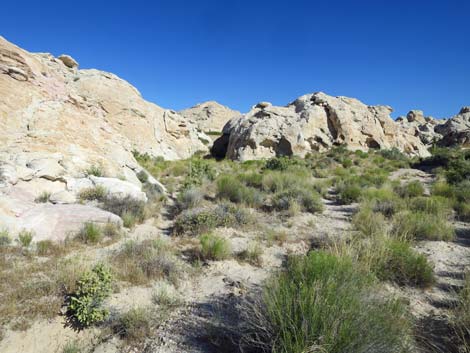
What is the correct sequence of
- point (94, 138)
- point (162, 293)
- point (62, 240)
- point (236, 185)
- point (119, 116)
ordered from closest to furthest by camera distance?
point (162, 293) → point (62, 240) → point (236, 185) → point (94, 138) → point (119, 116)

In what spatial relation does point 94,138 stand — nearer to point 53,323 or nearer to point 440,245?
point 53,323

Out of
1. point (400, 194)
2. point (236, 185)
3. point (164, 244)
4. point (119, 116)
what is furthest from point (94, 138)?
point (400, 194)

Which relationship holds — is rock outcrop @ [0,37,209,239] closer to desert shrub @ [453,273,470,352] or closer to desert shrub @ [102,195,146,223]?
desert shrub @ [102,195,146,223]

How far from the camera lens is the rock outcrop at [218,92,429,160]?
17922 mm

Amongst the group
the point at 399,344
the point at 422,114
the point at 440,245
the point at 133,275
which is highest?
the point at 422,114

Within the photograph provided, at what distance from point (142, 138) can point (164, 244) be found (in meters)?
13.3

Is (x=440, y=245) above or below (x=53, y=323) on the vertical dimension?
above

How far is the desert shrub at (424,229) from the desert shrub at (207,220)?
114 inches

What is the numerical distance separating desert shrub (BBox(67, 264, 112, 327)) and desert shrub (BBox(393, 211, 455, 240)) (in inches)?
182

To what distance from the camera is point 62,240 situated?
14.5ft

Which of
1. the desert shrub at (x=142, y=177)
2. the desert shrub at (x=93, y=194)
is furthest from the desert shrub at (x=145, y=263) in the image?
the desert shrub at (x=142, y=177)

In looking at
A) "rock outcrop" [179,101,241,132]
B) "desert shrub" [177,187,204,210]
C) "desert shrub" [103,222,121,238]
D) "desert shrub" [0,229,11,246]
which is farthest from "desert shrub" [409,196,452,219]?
"rock outcrop" [179,101,241,132]

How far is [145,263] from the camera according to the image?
3.78 meters

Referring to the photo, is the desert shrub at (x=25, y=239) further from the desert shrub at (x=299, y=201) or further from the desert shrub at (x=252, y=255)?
the desert shrub at (x=299, y=201)
